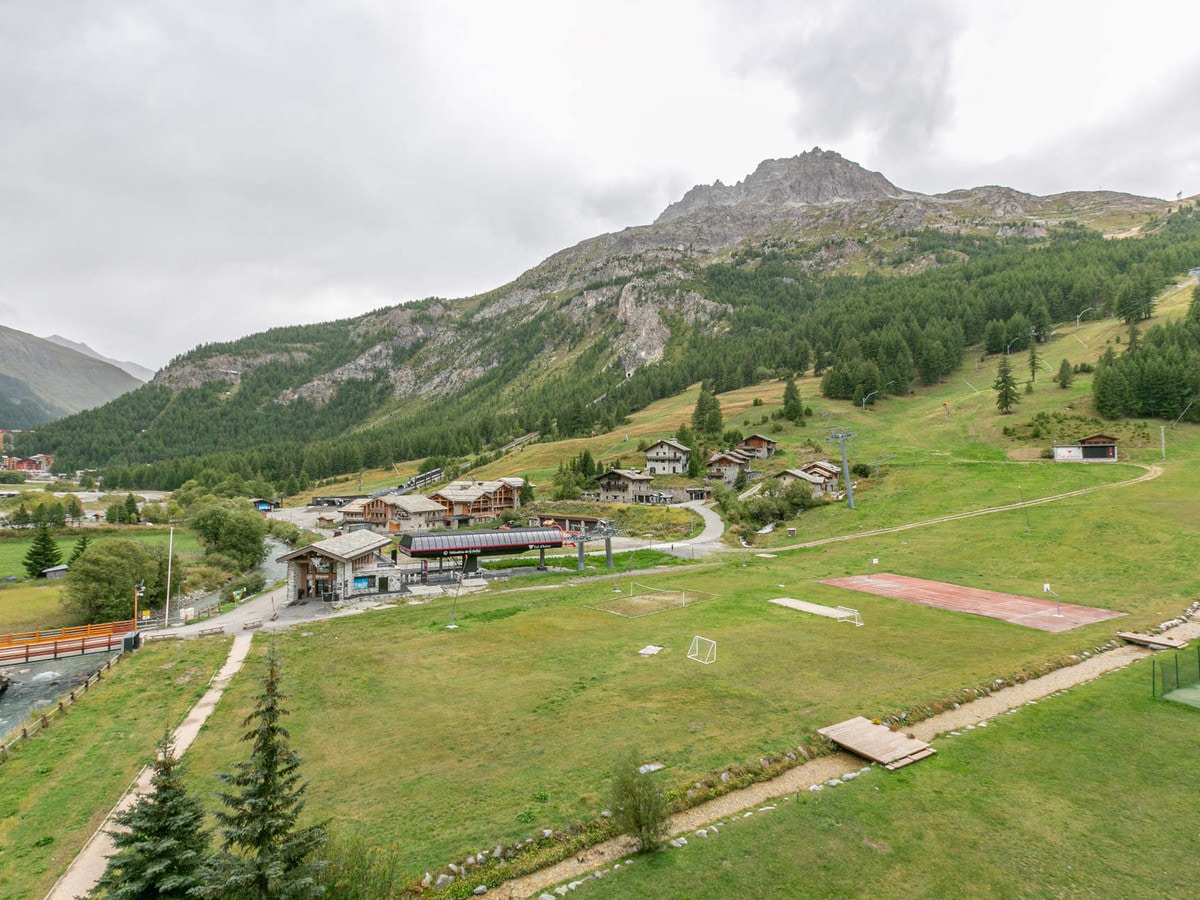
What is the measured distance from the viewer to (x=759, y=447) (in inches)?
3979

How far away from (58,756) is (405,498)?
8078 centimetres

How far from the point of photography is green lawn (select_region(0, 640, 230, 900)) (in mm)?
15312

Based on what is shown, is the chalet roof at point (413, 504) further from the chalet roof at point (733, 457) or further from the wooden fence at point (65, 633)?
the wooden fence at point (65, 633)

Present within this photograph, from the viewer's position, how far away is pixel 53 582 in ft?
201

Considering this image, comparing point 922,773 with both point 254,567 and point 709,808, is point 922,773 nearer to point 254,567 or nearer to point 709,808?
point 709,808

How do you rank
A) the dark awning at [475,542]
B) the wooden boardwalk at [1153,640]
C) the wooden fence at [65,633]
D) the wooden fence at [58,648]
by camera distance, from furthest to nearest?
the dark awning at [475,542] → the wooden fence at [65,633] → the wooden fence at [58,648] → the wooden boardwalk at [1153,640]

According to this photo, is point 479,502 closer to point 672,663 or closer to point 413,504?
point 413,504

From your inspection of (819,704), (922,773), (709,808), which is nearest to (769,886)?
(709,808)

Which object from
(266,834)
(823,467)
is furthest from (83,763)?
(823,467)

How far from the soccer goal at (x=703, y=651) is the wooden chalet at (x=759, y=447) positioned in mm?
72745

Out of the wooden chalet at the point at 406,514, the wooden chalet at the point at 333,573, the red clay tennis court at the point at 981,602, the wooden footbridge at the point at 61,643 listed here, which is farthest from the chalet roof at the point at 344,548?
the wooden chalet at the point at 406,514

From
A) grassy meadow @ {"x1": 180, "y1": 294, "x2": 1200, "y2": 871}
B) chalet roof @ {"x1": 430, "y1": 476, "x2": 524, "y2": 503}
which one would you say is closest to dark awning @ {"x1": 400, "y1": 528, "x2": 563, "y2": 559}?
grassy meadow @ {"x1": 180, "y1": 294, "x2": 1200, "y2": 871}

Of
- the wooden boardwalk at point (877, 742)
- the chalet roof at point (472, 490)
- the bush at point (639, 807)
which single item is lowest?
the wooden boardwalk at point (877, 742)

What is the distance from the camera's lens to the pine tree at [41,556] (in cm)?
6462
